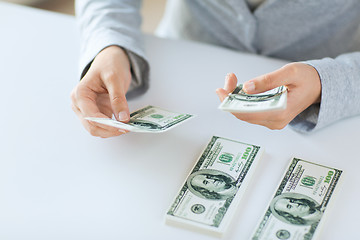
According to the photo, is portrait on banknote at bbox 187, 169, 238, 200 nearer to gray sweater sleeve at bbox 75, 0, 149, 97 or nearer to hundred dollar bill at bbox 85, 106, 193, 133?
hundred dollar bill at bbox 85, 106, 193, 133

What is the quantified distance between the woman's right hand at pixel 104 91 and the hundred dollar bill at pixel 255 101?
18cm

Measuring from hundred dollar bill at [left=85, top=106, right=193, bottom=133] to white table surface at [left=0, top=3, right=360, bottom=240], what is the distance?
4 centimetres

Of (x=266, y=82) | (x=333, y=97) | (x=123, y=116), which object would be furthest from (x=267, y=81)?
(x=123, y=116)

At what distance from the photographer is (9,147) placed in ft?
2.57

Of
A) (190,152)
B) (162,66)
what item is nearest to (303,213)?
(190,152)

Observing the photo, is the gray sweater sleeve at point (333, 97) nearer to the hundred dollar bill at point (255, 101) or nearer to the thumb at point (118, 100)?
the hundred dollar bill at point (255, 101)

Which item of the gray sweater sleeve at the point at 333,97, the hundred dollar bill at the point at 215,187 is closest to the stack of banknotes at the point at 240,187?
the hundred dollar bill at the point at 215,187

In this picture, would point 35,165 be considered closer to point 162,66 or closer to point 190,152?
point 190,152

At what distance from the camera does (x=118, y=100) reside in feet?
2.63

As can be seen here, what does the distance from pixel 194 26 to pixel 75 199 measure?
0.65 metres

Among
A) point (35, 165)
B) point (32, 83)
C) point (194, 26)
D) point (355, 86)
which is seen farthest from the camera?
point (194, 26)

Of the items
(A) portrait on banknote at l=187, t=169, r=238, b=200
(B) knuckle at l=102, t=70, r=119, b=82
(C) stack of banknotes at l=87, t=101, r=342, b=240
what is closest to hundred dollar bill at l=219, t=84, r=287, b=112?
(C) stack of banknotes at l=87, t=101, r=342, b=240

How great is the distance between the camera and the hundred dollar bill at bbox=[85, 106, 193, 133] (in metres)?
0.73

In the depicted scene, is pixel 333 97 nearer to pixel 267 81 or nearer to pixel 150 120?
pixel 267 81
